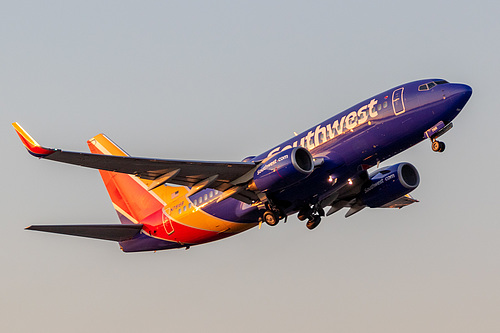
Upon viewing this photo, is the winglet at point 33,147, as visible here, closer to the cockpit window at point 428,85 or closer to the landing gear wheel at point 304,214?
the landing gear wheel at point 304,214

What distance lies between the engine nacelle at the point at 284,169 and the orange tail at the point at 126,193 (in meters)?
9.49

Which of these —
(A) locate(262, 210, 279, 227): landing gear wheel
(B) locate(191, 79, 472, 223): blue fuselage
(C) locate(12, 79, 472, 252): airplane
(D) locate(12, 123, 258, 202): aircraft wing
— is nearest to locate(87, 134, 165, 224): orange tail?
(C) locate(12, 79, 472, 252): airplane

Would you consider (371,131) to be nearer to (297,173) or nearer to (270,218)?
(297,173)

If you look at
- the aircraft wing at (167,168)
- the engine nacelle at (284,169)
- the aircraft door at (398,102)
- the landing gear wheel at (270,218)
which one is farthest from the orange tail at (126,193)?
the aircraft door at (398,102)

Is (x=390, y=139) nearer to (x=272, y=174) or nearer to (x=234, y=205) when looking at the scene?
(x=272, y=174)

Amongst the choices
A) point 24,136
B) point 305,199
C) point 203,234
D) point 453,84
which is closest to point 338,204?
point 305,199

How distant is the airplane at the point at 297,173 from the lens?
36.6 m

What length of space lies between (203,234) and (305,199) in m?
5.90

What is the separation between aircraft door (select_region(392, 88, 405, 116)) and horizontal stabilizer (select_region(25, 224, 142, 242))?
16.3m

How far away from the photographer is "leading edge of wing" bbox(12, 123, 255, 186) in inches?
1296

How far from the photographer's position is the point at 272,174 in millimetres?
37125

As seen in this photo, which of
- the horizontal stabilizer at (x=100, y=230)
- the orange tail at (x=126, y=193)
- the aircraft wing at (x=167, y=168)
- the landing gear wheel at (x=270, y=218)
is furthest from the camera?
the orange tail at (x=126, y=193)

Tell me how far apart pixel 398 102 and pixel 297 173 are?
574 centimetres

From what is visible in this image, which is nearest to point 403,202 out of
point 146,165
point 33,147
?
point 146,165
